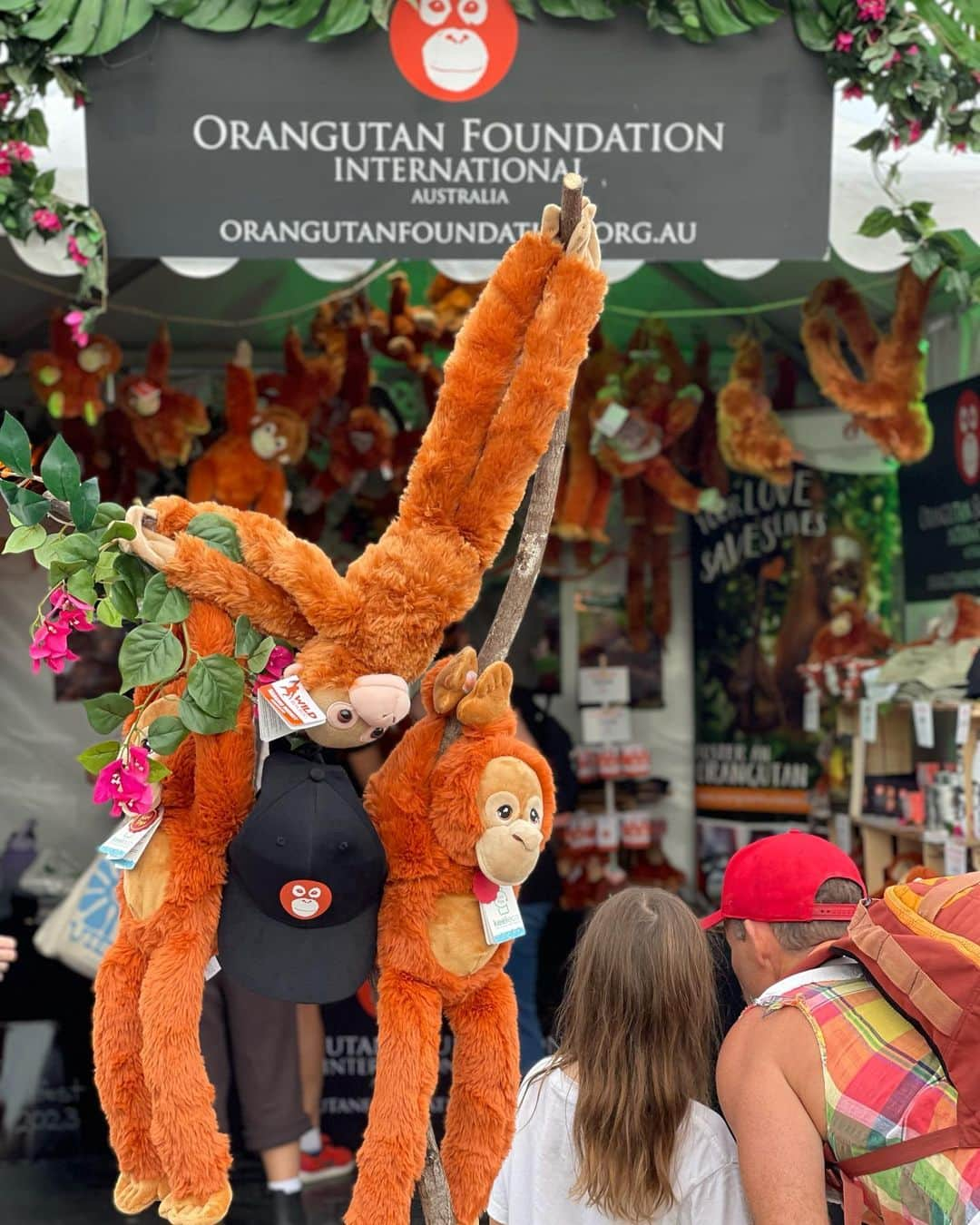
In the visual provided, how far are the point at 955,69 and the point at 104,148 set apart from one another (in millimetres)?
1977

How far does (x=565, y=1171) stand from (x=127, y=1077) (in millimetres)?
622

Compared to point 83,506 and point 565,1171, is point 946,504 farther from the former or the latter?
point 83,506

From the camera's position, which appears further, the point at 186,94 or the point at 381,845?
the point at 186,94

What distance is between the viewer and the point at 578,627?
582 centimetres

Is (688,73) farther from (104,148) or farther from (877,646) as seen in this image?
(877,646)

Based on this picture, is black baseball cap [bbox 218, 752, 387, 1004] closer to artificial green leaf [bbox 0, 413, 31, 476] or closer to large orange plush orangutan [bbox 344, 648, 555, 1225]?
large orange plush orangutan [bbox 344, 648, 555, 1225]

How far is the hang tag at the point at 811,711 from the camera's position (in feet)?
17.8

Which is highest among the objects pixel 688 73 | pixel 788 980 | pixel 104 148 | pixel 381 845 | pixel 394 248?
pixel 688 73

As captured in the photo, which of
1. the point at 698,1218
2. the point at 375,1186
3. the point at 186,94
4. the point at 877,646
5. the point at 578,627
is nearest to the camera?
the point at 375,1186

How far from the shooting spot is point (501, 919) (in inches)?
70.1

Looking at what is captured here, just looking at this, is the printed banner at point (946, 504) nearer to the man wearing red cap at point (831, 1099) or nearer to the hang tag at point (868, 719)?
the hang tag at point (868, 719)

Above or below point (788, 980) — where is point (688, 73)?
above

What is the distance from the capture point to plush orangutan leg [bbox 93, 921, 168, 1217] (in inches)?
69.7

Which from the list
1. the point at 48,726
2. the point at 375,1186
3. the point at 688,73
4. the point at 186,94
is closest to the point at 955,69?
the point at 688,73
